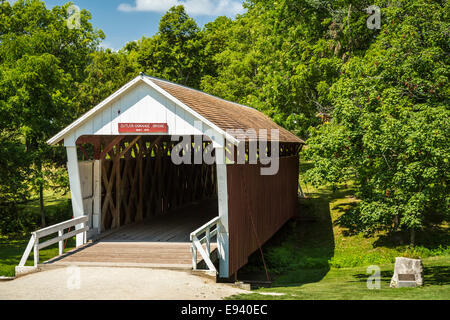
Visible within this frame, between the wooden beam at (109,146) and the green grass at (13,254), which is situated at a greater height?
the wooden beam at (109,146)

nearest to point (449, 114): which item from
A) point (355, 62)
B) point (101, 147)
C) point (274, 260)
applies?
point (355, 62)

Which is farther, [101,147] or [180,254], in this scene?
[101,147]

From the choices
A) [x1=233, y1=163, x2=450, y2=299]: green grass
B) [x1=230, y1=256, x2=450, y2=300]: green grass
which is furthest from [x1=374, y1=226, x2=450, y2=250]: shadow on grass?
[x1=230, y1=256, x2=450, y2=300]: green grass

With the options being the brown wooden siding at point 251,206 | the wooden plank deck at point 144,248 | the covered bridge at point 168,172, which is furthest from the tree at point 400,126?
the wooden plank deck at point 144,248

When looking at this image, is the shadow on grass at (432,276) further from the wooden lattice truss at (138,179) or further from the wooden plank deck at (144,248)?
the wooden lattice truss at (138,179)

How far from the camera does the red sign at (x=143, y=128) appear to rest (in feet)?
32.6

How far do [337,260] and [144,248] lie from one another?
23.0ft

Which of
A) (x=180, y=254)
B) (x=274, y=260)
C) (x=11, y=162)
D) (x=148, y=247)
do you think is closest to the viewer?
(x=180, y=254)

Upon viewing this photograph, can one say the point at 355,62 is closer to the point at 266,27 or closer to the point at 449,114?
the point at 449,114

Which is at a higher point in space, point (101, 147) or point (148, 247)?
point (101, 147)

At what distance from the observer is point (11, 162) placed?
53.4 ft

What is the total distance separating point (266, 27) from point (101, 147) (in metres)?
15.5

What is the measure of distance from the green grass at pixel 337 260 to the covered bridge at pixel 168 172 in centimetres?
116
